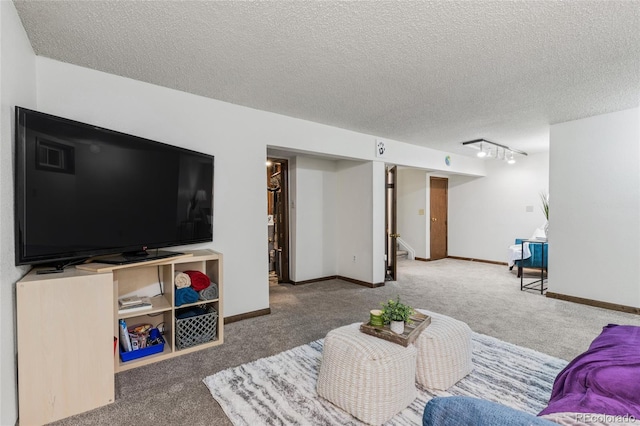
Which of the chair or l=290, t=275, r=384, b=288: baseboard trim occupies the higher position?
the chair

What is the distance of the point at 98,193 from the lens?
6.75 ft

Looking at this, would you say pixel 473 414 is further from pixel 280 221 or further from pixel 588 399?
pixel 280 221

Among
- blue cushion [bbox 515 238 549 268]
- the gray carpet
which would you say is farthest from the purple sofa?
blue cushion [bbox 515 238 549 268]

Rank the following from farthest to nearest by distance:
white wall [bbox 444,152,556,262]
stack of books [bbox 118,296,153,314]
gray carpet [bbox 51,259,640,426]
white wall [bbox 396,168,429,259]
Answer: white wall [bbox 396,168,429,259], white wall [bbox 444,152,556,262], stack of books [bbox 118,296,153,314], gray carpet [bbox 51,259,640,426]

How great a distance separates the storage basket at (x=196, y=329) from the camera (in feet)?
8.36

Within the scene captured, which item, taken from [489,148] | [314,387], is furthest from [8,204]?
[489,148]

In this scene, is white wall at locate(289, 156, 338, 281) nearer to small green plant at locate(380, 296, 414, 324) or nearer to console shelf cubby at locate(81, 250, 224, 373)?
console shelf cubby at locate(81, 250, 224, 373)

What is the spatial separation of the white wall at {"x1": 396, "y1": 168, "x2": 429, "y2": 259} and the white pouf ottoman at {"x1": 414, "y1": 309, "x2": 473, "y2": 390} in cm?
540

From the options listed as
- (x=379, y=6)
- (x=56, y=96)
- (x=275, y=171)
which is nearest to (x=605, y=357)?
(x=379, y=6)

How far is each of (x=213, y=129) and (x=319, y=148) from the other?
140cm

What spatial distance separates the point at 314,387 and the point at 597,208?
13.5ft

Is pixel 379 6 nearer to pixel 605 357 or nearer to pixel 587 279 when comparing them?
pixel 605 357

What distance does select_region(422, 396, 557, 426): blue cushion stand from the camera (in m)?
0.64

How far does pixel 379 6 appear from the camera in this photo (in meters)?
1.73
